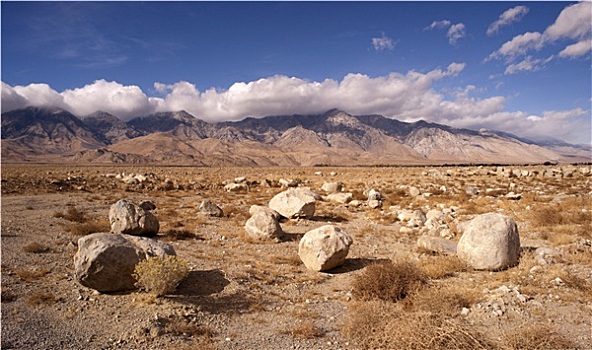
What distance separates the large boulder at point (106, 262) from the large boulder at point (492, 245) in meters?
9.30

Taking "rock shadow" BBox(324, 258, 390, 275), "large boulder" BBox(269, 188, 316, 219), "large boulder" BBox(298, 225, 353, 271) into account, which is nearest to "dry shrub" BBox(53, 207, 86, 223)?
"large boulder" BBox(269, 188, 316, 219)

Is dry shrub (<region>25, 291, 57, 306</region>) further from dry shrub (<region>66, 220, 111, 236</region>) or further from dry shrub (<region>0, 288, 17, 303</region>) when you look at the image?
dry shrub (<region>66, 220, 111, 236</region>)

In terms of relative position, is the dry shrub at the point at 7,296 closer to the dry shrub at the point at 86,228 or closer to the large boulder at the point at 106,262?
the large boulder at the point at 106,262

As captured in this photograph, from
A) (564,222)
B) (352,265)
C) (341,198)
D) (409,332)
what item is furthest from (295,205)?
(564,222)

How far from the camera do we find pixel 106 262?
816cm

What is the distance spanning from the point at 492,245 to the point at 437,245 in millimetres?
2266

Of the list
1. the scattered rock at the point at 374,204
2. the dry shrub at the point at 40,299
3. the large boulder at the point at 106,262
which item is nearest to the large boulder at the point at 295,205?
the scattered rock at the point at 374,204

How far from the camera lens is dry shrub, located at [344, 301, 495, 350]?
6102mm

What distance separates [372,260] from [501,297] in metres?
4.61

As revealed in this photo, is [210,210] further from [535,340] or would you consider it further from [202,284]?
[535,340]

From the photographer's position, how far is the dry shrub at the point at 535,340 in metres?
6.05

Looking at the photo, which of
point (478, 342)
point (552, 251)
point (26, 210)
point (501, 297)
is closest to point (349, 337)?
point (478, 342)

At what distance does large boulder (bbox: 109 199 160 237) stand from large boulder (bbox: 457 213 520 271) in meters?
11.5

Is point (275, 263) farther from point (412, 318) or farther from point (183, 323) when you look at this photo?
point (412, 318)
